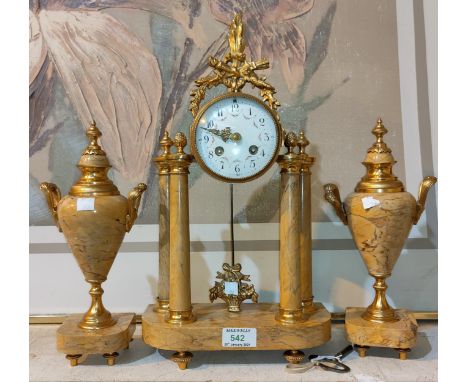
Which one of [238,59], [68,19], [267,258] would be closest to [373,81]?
[238,59]

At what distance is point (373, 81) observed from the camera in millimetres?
1667

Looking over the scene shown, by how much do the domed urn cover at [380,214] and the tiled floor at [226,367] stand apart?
0.15 m

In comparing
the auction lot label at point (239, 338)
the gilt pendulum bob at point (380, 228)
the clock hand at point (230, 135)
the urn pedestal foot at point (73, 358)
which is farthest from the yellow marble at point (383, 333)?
the urn pedestal foot at point (73, 358)

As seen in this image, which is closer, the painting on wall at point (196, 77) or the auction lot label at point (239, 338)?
the auction lot label at point (239, 338)

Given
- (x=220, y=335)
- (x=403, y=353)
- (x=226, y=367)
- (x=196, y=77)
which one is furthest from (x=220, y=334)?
(x=196, y=77)

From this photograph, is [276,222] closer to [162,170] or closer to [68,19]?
[162,170]

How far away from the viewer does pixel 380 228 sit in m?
1.31

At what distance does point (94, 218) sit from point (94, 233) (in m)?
0.05

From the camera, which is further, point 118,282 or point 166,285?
point 118,282

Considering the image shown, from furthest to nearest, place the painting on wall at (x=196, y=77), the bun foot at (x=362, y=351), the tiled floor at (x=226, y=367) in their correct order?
1. the painting on wall at (x=196, y=77)
2. the bun foot at (x=362, y=351)
3. the tiled floor at (x=226, y=367)

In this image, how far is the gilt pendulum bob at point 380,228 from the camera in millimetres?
1298

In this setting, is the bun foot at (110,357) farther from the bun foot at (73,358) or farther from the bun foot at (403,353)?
the bun foot at (403,353)

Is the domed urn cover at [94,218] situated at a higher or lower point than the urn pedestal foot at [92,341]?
higher

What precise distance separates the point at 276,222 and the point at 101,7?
109cm
